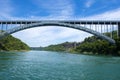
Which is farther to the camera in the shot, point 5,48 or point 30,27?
point 5,48

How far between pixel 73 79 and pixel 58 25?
1388 inches

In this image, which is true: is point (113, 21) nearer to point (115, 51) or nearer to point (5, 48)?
point (115, 51)

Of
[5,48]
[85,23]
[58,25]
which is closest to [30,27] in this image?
[58,25]

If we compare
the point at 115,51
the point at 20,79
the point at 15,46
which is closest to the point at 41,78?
the point at 20,79

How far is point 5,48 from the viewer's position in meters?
100

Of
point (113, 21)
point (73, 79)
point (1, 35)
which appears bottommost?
point (73, 79)

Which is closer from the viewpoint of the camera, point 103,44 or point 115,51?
point 115,51

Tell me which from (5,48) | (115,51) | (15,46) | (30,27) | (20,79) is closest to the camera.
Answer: (20,79)

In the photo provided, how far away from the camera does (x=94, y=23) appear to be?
53375 mm

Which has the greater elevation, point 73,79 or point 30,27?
point 30,27

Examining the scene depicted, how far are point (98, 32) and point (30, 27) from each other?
15089 mm

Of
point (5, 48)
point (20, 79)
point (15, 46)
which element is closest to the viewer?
point (20, 79)

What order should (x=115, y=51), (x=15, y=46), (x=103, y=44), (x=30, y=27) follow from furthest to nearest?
(x=15, y=46) → (x=103, y=44) → (x=115, y=51) → (x=30, y=27)

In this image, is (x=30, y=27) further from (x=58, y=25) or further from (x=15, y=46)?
(x=15, y=46)
